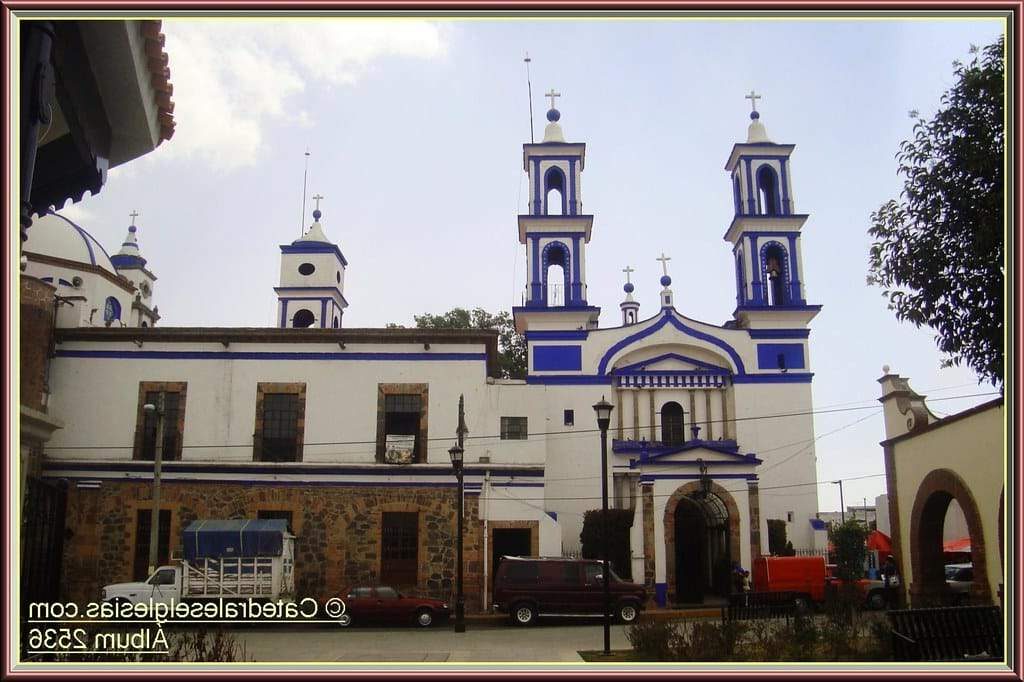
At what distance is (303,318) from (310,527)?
65.2 feet

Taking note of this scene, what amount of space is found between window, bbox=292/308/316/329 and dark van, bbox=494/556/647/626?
23.8 metres

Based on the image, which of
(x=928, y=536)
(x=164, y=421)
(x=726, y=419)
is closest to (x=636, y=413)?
(x=726, y=419)

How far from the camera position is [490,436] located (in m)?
26.4

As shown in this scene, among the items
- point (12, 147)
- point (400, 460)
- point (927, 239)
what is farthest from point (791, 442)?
point (12, 147)

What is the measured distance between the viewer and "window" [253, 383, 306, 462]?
2589 cm

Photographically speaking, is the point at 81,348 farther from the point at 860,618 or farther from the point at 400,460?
the point at 860,618

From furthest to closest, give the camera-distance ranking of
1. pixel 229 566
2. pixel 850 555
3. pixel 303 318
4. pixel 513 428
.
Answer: pixel 303 318, pixel 850 555, pixel 513 428, pixel 229 566

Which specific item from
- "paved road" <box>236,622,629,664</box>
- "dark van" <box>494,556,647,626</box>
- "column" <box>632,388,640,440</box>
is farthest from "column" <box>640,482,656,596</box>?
"paved road" <box>236,622,629,664</box>

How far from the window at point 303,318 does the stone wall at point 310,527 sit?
1862cm

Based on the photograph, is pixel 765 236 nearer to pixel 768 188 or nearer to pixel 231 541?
pixel 768 188

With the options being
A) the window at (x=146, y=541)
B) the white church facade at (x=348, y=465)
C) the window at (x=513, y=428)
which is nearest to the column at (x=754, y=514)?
the white church facade at (x=348, y=465)

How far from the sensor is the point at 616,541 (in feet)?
90.0

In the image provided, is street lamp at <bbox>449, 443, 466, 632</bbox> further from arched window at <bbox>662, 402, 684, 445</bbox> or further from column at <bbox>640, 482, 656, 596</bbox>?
Answer: arched window at <bbox>662, 402, 684, 445</bbox>

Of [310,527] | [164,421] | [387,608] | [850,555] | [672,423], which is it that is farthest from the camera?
[672,423]
